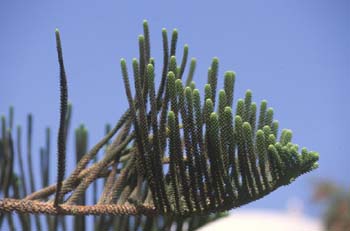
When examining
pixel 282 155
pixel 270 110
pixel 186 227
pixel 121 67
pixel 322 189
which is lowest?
pixel 186 227

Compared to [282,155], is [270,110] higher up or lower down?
higher up

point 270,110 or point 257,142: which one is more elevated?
point 270,110

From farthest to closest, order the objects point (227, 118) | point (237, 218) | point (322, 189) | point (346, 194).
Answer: point (237, 218) < point (322, 189) < point (346, 194) < point (227, 118)

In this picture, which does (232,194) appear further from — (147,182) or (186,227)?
(186,227)

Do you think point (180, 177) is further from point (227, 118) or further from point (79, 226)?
point (79, 226)

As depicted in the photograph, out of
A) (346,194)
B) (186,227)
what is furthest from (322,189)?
(186,227)

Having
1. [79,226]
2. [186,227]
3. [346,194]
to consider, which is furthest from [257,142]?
[346,194]

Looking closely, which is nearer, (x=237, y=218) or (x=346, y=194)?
(x=346, y=194)

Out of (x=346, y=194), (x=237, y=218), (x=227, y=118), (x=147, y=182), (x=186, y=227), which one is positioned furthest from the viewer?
(x=237, y=218)

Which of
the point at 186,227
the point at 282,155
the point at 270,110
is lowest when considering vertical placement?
the point at 186,227
